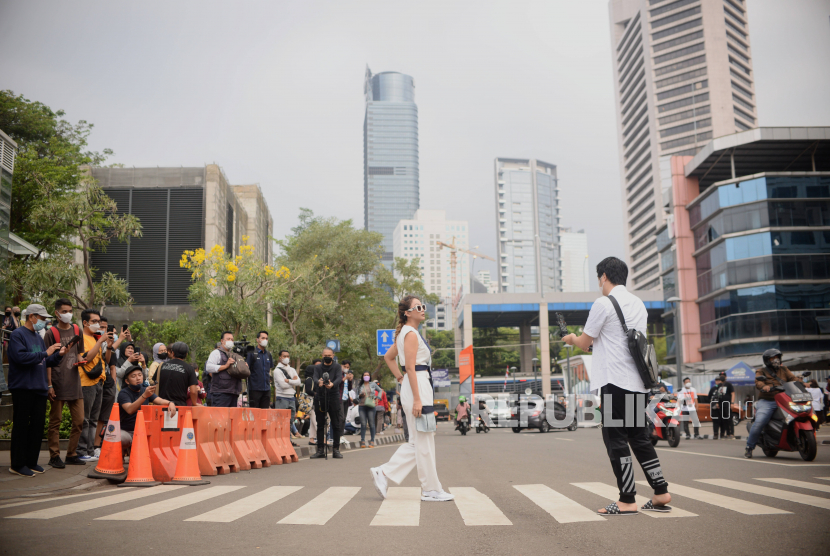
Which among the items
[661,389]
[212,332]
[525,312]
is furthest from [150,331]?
[525,312]

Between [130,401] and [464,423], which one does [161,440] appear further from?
[464,423]

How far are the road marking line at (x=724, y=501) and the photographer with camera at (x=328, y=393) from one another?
23.4 ft

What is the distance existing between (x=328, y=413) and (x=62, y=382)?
18.4 ft

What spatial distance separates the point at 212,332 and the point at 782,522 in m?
24.2

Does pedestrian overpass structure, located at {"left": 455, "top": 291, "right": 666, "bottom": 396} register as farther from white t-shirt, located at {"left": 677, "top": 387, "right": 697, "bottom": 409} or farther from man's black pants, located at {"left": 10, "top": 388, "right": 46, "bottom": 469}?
man's black pants, located at {"left": 10, "top": 388, "right": 46, "bottom": 469}

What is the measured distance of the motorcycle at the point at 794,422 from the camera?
1139cm

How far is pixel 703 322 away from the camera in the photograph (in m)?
58.2

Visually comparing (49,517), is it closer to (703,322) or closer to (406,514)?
(406,514)

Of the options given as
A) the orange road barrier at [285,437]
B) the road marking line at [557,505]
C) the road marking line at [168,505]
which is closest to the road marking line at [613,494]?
the road marking line at [557,505]

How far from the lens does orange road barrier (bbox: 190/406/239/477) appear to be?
381 inches

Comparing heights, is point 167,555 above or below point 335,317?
below

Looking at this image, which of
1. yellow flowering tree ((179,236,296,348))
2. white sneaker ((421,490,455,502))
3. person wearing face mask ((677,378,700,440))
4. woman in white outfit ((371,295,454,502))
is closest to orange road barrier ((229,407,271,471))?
woman in white outfit ((371,295,454,502))

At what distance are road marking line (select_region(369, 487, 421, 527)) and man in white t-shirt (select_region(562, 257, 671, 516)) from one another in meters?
1.61

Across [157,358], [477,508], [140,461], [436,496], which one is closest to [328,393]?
[157,358]
